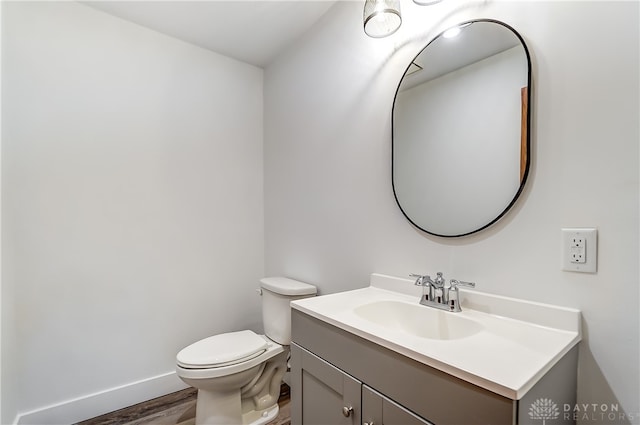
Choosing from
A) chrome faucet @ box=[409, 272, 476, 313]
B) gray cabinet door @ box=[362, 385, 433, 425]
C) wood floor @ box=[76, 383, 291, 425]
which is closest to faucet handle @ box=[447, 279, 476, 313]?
chrome faucet @ box=[409, 272, 476, 313]

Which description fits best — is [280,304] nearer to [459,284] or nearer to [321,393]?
[321,393]

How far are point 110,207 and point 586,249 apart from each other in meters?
2.25

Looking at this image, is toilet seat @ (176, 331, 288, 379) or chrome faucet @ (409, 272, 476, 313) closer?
chrome faucet @ (409, 272, 476, 313)

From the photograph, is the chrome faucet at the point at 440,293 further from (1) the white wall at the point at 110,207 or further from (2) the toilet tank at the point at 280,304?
(1) the white wall at the point at 110,207

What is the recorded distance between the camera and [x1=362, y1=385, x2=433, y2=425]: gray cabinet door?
2.45ft

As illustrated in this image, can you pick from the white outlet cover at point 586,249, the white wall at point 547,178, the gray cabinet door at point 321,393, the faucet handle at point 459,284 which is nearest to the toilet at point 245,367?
the white wall at point 547,178

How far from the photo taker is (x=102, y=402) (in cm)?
175

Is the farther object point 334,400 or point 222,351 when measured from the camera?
point 222,351

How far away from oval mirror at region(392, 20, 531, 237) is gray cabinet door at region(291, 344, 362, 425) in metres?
0.66

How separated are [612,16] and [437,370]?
106 cm

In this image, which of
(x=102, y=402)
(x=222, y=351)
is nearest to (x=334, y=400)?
(x=222, y=351)

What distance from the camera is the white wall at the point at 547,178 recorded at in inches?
30.9

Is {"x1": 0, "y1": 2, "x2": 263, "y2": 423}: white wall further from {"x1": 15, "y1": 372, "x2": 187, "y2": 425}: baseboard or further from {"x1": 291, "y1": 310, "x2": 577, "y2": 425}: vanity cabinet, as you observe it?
{"x1": 291, "y1": 310, "x2": 577, "y2": 425}: vanity cabinet

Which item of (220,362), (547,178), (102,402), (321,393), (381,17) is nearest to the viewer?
(547,178)
